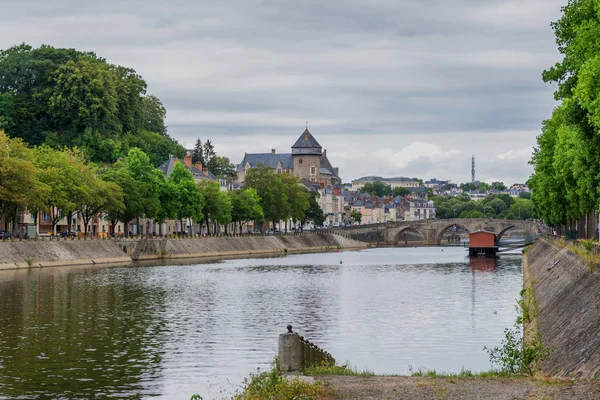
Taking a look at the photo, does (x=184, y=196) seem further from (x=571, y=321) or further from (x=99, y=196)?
(x=571, y=321)

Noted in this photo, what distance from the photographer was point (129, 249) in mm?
118500

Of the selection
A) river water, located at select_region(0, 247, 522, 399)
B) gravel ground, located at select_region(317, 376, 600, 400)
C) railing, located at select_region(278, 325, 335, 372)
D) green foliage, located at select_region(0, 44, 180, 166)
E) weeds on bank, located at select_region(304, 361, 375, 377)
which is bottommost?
river water, located at select_region(0, 247, 522, 399)

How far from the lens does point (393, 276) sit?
90562mm

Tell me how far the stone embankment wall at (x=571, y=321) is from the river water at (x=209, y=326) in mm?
2486

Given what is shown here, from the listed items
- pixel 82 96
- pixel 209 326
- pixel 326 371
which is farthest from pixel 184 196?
pixel 326 371

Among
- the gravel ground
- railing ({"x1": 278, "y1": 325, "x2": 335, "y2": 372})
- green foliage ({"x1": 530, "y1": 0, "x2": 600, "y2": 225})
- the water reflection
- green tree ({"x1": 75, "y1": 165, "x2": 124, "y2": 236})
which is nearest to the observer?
the gravel ground

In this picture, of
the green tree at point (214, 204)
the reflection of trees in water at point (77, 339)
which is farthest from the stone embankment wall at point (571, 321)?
the green tree at point (214, 204)

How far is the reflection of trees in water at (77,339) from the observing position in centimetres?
3033

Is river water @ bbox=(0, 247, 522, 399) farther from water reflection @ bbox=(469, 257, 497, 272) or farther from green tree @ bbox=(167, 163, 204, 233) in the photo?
green tree @ bbox=(167, 163, 204, 233)

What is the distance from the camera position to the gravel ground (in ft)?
69.4

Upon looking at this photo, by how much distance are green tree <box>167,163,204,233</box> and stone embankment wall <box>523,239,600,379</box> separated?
87663 mm

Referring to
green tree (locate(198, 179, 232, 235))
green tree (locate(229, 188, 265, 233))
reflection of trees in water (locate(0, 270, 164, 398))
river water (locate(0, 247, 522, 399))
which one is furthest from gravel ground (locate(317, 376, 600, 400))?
green tree (locate(229, 188, 265, 233))

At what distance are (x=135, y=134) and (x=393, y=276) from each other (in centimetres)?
9023

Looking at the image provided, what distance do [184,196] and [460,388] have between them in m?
114
